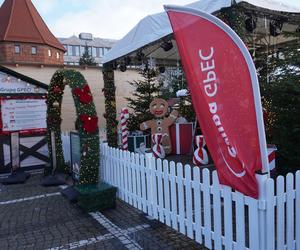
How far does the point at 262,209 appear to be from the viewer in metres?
2.92

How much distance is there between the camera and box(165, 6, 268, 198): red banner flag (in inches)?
113

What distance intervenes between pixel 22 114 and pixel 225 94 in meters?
7.63

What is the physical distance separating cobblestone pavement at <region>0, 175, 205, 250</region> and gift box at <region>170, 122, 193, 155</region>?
4521mm

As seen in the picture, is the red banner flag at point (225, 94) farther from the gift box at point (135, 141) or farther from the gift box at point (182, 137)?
the gift box at point (135, 141)

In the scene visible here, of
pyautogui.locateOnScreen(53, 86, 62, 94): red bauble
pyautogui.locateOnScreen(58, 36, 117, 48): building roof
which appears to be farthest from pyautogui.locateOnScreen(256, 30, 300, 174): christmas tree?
pyautogui.locateOnScreen(58, 36, 117, 48): building roof

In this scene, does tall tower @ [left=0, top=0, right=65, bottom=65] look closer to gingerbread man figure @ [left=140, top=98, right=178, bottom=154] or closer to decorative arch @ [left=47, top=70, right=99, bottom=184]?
gingerbread man figure @ [left=140, top=98, right=178, bottom=154]

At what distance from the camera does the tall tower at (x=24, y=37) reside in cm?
3291

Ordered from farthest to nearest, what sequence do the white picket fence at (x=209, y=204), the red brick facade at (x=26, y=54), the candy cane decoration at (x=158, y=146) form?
the red brick facade at (x=26, y=54) → the candy cane decoration at (x=158, y=146) → the white picket fence at (x=209, y=204)

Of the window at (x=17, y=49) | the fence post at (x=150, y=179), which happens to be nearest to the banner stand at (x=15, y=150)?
the fence post at (x=150, y=179)

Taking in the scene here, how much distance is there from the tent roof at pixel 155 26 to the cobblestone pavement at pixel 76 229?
3540mm

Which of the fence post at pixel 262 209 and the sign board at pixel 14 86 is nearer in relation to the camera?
the fence post at pixel 262 209

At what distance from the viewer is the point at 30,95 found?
923cm

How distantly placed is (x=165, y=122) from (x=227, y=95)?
7163 millimetres

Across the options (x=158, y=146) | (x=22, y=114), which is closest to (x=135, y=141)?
(x=158, y=146)
